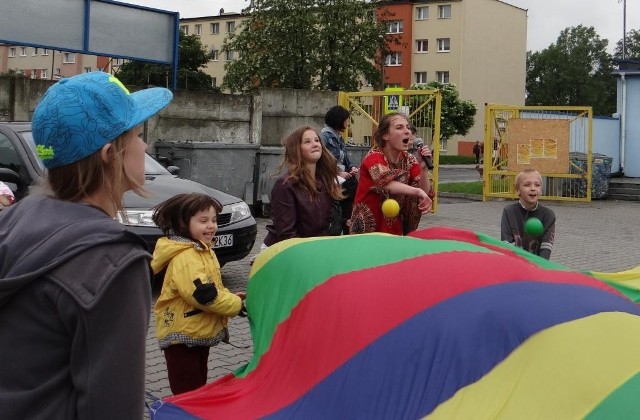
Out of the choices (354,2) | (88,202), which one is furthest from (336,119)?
(354,2)

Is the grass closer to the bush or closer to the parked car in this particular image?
the parked car

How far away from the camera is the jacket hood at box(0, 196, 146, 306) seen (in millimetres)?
1765

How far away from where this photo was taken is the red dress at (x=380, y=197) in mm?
6121

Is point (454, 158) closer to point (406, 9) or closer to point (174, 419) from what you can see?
point (406, 9)

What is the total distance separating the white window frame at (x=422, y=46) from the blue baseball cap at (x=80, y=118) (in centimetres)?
7392

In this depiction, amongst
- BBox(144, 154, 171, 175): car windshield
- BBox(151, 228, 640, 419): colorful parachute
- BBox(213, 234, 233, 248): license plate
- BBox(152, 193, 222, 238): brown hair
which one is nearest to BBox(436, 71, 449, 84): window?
BBox(144, 154, 171, 175): car windshield

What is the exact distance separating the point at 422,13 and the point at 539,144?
5467 cm

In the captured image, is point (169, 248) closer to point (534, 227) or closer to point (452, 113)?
point (534, 227)

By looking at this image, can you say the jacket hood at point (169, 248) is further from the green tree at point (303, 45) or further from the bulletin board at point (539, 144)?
the green tree at point (303, 45)

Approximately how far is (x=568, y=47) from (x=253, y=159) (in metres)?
91.5

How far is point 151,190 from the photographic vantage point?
28.7 feet

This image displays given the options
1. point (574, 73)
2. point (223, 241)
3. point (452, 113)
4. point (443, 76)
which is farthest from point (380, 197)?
point (574, 73)

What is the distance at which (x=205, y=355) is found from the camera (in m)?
4.90

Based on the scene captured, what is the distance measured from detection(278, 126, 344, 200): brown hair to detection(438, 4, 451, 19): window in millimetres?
68325
